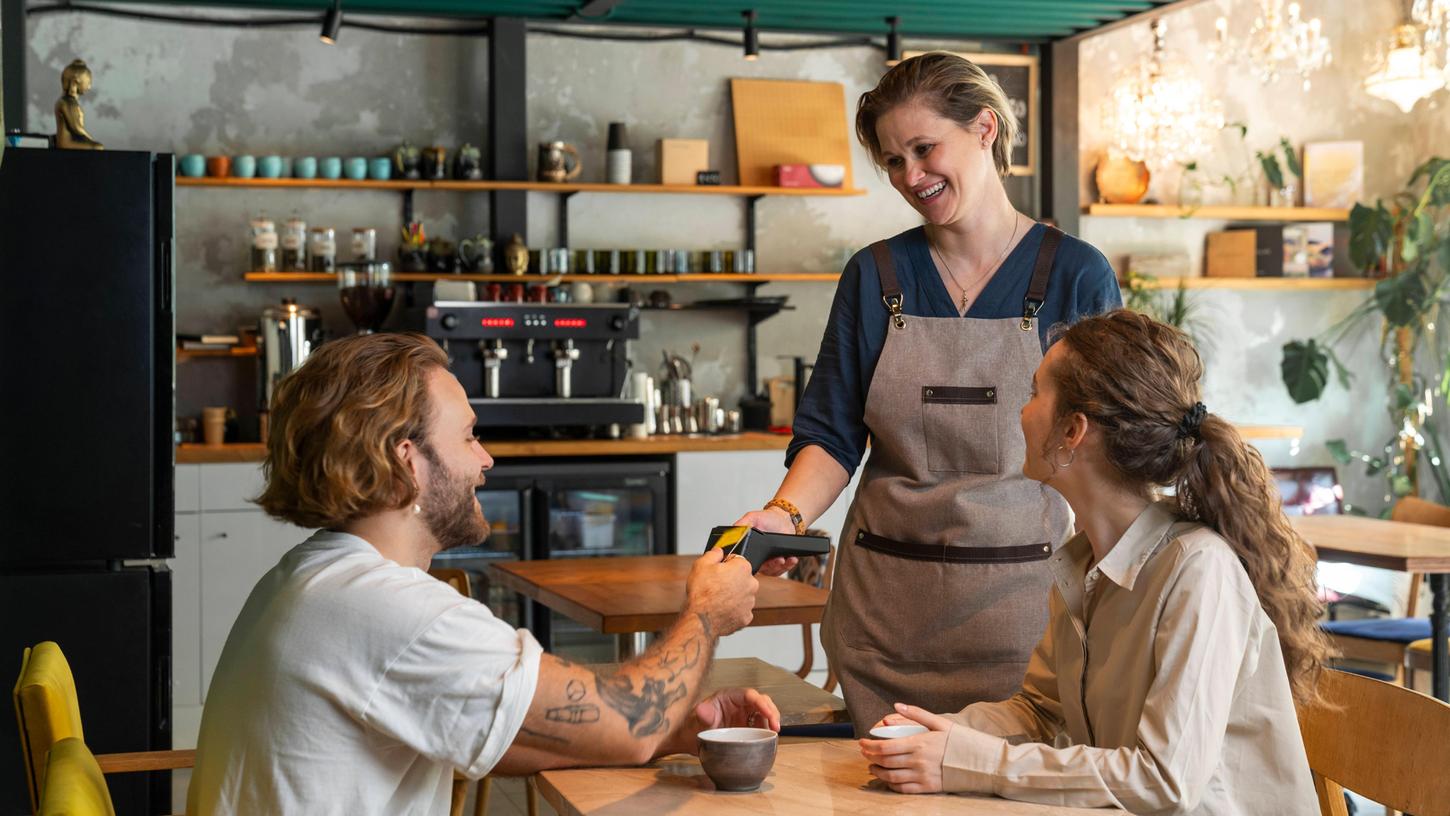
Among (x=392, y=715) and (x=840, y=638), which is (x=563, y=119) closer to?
(x=840, y=638)

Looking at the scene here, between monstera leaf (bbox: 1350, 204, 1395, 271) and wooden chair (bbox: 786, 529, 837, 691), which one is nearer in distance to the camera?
wooden chair (bbox: 786, 529, 837, 691)

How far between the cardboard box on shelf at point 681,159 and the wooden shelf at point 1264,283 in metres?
2.22

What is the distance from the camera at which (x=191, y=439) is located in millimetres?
6125

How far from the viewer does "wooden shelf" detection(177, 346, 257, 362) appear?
6.09 m

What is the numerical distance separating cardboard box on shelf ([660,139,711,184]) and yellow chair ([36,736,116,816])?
16.7ft

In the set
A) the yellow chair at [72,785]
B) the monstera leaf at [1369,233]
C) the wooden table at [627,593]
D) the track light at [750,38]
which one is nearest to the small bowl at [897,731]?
the yellow chair at [72,785]

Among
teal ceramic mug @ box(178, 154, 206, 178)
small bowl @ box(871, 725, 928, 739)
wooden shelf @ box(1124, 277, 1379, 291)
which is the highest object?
teal ceramic mug @ box(178, 154, 206, 178)

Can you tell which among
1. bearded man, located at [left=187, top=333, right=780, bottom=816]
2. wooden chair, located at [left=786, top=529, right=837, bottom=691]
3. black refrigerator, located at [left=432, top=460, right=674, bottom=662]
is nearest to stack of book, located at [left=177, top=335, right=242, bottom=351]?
black refrigerator, located at [left=432, top=460, right=674, bottom=662]

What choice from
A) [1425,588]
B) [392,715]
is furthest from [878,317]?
[1425,588]

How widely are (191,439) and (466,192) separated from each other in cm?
160

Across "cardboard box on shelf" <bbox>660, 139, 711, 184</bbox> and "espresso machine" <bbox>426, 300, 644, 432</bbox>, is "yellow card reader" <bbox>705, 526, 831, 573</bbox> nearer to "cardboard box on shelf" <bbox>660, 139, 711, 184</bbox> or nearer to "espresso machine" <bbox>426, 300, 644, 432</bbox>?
"espresso machine" <bbox>426, 300, 644, 432</bbox>

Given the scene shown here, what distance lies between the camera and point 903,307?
241 centimetres

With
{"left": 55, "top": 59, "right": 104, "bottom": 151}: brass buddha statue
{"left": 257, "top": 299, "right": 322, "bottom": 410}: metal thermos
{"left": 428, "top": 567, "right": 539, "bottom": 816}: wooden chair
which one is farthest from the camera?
{"left": 257, "top": 299, "right": 322, "bottom": 410}: metal thermos

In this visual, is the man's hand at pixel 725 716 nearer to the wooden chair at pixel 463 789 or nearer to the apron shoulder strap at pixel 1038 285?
the apron shoulder strap at pixel 1038 285
